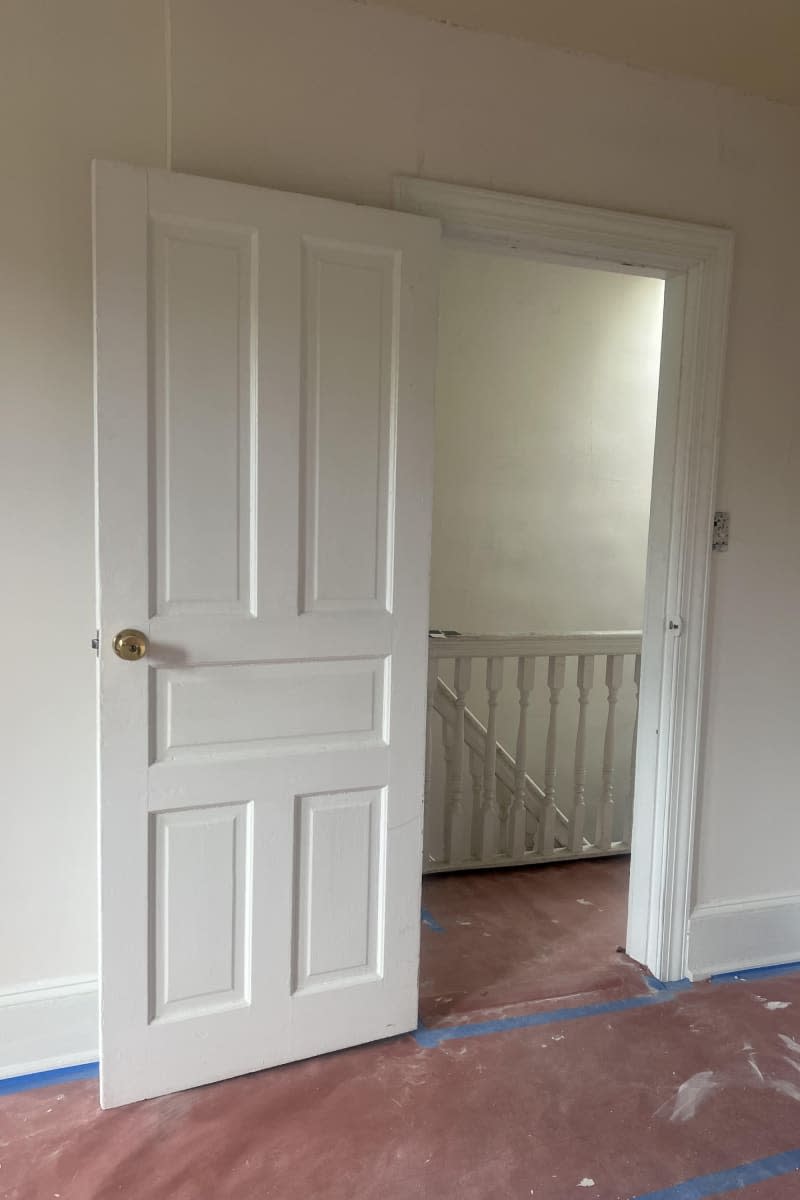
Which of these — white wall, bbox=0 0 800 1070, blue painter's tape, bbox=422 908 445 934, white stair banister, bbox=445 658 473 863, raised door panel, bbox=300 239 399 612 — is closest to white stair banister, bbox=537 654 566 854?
white stair banister, bbox=445 658 473 863

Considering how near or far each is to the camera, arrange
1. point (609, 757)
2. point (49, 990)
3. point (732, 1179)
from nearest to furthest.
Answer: point (732, 1179) → point (49, 990) → point (609, 757)

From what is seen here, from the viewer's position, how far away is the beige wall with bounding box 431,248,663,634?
3.82 m

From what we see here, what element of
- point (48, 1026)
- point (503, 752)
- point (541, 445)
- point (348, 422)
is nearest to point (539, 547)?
point (541, 445)

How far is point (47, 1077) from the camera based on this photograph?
1.89m

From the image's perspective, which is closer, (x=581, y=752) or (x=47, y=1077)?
(x=47, y=1077)

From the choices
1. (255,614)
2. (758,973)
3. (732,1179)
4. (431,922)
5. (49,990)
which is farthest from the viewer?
(431,922)

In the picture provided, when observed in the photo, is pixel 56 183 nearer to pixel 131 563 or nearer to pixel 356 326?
pixel 356 326

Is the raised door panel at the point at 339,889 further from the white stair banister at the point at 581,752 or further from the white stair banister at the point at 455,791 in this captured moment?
the white stair banister at the point at 581,752

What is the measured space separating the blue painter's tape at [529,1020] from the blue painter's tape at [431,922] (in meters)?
0.53

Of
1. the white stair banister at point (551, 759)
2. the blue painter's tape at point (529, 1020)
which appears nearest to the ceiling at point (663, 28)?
the white stair banister at point (551, 759)

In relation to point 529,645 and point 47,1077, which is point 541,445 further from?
point 47,1077

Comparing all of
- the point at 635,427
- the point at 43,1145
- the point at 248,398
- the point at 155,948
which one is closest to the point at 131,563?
the point at 248,398

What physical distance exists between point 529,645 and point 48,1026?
2.02 m

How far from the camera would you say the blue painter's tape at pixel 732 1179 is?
160 centimetres
